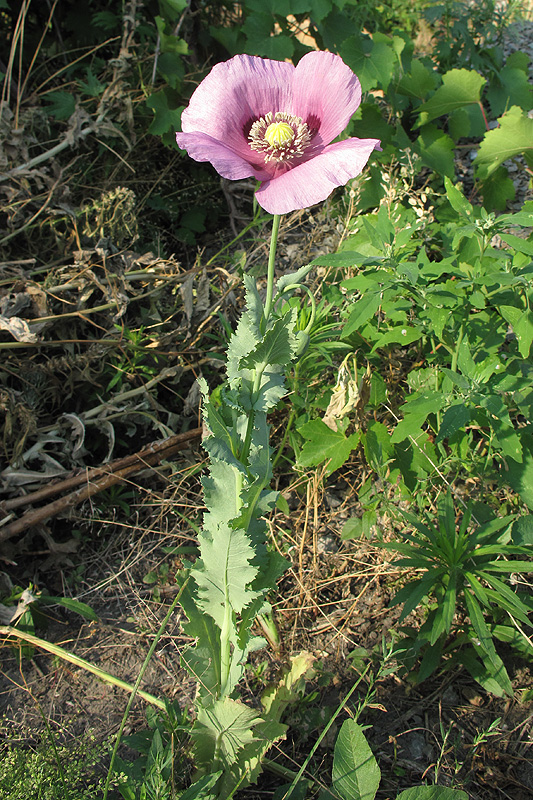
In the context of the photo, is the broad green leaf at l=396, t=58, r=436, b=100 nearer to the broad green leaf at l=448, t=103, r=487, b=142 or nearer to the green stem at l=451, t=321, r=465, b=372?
the broad green leaf at l=448, t=103, r=487, b=142

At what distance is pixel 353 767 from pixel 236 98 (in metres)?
1.46

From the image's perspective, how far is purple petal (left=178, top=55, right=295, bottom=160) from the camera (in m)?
1.25

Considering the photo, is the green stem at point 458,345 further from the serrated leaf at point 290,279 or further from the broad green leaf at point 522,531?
the serrated leaf at point 290,279

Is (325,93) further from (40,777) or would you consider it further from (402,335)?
(40,777)

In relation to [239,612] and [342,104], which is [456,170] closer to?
[342,104]

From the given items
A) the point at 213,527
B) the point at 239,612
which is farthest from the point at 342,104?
the point at 239,612

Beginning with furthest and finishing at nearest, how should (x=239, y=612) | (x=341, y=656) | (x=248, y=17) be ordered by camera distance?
(x=248, y=17) < (x=341, y=656) < (x=239, y=612)

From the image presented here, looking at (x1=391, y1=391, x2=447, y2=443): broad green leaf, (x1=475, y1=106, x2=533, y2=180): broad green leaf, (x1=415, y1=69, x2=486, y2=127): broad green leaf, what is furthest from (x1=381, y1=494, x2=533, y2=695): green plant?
(x1=415, y1=69, x2=486, y2=127): broad green leaf

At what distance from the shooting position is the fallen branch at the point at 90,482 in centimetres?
206

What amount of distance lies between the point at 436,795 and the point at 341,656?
57cm

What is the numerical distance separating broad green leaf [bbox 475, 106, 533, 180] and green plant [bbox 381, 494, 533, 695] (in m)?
1.62

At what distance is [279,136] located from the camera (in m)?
1.22

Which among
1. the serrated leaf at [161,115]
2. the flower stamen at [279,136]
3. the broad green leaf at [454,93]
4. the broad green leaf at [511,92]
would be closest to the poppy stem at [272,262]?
the flower stamen at [279,136]

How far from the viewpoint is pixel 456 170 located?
3.22 meters
